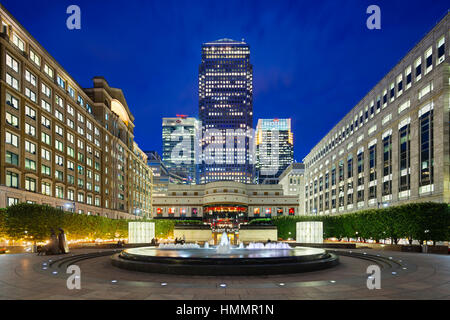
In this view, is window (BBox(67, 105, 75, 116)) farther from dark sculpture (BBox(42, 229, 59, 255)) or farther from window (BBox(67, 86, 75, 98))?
dark sculpture (BBox(42, 229, 59, 255))

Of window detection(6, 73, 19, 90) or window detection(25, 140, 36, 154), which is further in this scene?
window detection(25, 140, 36, 154)

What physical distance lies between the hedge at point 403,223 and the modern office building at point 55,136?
56.6 metres

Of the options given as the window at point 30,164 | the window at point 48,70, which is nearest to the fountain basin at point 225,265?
the window at point 30,164

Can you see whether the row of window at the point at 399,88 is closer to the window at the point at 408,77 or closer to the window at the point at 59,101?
the window at the point at 408,77

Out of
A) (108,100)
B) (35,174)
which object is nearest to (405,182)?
(35,174)

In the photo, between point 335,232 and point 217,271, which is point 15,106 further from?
point 335,232

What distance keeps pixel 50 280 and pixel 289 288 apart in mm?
10672

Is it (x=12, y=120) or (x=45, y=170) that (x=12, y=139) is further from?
(x=45, y=170)

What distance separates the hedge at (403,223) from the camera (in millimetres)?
41000

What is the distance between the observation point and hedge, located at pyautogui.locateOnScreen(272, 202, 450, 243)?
41000 millimetres

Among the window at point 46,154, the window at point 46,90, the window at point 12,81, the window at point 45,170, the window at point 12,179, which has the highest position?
the window at point 46,90

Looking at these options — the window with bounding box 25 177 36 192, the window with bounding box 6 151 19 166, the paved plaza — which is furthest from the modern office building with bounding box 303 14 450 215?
the window with bounding box 6 151 19 166

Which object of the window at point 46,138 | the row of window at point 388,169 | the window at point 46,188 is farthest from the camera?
the window at point 46,138

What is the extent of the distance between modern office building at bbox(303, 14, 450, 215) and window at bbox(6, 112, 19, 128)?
6937 cm
